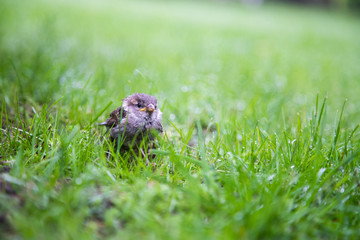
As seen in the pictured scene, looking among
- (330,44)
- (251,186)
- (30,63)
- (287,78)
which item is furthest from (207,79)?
(330,44)

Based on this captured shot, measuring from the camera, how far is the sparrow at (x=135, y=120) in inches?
95.7

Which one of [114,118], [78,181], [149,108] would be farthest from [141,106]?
[78,181]

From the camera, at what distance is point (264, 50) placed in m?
8.45

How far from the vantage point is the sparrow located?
7.98ft

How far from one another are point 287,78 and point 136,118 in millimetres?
4193

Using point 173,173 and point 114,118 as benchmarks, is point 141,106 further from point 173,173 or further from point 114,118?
point 173,173

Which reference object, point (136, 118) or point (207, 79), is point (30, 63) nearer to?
point (136, 118)

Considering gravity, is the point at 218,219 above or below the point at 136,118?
below

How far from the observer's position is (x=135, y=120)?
2467 mm

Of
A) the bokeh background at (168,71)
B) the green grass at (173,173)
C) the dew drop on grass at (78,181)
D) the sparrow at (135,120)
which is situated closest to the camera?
the green grass at (173,173)

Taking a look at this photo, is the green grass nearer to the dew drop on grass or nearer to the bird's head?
the dew drop on grass

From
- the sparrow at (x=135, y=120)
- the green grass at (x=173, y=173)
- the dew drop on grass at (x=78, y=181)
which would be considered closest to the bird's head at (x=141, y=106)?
the sparrow at (x=135, y=120)

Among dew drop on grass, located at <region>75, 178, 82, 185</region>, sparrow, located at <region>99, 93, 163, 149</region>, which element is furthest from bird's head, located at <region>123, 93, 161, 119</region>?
dew drop on grass, located at <region>75, 178, 82, 185</region>

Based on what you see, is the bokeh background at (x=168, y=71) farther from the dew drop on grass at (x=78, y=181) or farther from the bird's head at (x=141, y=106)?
the dew drop on grass at (x=78, y=181)
